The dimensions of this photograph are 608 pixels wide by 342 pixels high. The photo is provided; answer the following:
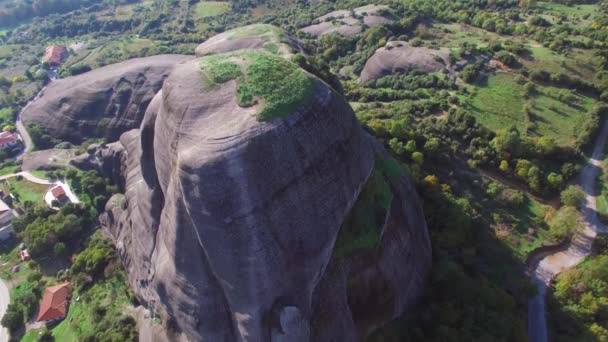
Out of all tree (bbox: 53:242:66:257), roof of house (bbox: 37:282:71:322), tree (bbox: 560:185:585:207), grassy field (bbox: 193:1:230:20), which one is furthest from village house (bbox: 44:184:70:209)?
grassy field (bbox: 193:1:230:20)

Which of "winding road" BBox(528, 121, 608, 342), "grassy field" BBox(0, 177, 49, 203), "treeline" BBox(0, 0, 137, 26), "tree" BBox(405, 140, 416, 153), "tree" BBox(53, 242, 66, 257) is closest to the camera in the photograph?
"winding road" BBox(528, 121, 608, 342)

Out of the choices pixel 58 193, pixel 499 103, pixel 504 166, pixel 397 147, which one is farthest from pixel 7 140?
pixel 499 103

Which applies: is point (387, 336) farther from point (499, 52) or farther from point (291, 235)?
point (499, 52)

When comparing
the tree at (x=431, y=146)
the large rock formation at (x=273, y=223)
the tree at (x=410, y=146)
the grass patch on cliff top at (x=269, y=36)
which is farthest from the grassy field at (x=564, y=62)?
the large rock formation at (x=273, y=223)

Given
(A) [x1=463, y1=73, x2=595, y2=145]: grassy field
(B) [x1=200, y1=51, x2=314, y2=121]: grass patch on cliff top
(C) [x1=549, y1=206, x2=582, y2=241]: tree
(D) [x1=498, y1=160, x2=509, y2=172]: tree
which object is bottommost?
(C) [x1=549, y1=206, x2=582, y2=241]: tree

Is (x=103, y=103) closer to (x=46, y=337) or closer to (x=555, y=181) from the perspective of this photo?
(x=46, y=337)

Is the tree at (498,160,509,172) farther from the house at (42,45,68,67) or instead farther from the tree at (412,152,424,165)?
the house at (42,45,68,67)
